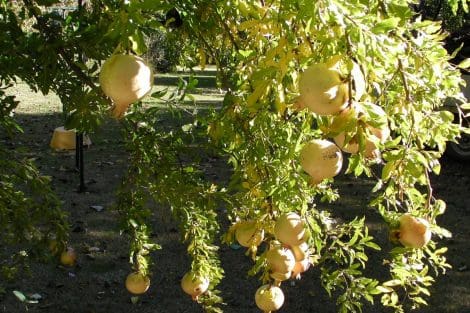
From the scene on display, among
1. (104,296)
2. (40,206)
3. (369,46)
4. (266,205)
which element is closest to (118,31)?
(369,46)

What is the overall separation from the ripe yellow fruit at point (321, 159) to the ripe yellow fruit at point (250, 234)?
42cm

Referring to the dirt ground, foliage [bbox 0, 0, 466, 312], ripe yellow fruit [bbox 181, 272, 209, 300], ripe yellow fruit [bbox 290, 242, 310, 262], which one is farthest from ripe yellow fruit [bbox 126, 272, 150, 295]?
ripe yellow fruit [bbox 290, 242, 310, 262]

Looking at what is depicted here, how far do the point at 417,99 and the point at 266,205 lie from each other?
0.43 m

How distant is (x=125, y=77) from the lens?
84cm

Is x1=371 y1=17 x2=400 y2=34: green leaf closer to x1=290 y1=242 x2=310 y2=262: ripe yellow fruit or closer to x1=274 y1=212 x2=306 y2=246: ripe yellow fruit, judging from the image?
x1=274 y1=212 x2=306 y2=246: ripe yellow fruit

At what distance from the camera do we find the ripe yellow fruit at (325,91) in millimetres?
753

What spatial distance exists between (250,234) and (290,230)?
0.24 m

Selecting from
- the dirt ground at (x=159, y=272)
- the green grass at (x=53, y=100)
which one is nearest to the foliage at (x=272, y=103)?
the dirt ground at (x=159, y=272)

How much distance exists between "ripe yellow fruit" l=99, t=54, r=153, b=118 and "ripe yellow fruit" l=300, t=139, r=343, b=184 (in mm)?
277

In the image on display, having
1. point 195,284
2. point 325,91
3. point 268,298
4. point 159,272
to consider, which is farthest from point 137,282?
point 159,272

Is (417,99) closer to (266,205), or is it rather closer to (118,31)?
(266,205)

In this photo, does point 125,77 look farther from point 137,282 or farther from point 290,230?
point 137,282

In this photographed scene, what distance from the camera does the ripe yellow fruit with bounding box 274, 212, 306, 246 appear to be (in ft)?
3.67

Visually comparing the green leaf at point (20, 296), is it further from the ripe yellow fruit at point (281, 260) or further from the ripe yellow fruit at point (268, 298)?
the ripe yellow fruit at point (281, 260)
